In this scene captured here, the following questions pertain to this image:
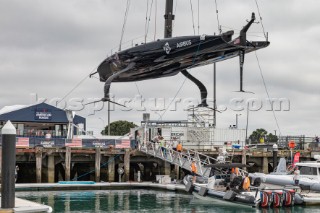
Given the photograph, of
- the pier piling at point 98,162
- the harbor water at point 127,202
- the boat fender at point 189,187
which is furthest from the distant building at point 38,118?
the boat fender at point 189,187

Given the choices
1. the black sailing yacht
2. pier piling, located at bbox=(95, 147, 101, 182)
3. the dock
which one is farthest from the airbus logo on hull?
pier piling, located at bbox=(95, 147, 101, 182)

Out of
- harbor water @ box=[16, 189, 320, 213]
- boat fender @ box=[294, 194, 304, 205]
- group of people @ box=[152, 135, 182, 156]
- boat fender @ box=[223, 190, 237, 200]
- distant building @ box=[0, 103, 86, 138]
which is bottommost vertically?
harbor water @ box=[16, 189, 320, 213]

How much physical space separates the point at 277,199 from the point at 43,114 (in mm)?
28595

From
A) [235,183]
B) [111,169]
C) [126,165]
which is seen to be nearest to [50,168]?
[111,169]

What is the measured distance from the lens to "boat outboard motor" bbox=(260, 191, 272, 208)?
26.9 meters

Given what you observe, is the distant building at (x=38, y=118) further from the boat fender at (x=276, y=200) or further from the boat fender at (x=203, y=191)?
the boat fender at (x=276, y=200)

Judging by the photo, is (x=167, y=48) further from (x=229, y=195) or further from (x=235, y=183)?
(x=229, y=195)

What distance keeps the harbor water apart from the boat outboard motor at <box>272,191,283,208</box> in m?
0.30

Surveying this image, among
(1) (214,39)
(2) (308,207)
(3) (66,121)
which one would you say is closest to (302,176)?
(2) (308,207)

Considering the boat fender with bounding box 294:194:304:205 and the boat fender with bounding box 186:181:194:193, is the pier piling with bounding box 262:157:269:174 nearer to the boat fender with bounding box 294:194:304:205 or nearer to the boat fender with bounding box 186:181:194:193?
the boat fender with bounding box 186:181:194:193

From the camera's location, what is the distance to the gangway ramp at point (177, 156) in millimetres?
35700

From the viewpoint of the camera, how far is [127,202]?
30359 millimetres

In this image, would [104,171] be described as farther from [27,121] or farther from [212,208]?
[212,208]

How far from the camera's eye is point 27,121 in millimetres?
50312
